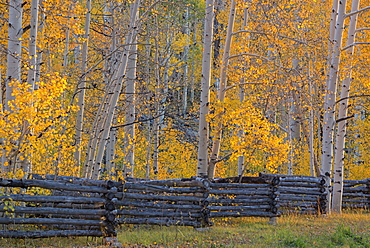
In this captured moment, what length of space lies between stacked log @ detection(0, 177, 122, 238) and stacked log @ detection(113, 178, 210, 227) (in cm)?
58

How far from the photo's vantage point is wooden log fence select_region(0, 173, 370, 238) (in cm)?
808

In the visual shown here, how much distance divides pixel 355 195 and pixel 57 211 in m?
11.5

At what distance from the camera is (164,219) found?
9.81 meters

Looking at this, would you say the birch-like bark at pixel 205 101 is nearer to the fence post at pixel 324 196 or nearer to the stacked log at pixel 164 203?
the stacked log at pixel 164 203

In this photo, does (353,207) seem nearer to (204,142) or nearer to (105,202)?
(204,142)

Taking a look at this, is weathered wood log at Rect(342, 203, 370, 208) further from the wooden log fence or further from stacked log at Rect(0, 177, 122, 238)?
stacked log at Rect(0, 177, 122, 238)

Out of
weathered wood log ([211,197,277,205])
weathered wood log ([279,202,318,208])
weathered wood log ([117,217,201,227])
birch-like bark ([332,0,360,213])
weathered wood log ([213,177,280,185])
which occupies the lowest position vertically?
weathered wood log ([117,217,201,227])

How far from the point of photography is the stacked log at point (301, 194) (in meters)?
12.8

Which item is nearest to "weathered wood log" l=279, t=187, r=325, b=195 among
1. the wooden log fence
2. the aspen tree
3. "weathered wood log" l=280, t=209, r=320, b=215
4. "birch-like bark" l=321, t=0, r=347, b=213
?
the wooden log fence

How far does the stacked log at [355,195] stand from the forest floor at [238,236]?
13.7 feet

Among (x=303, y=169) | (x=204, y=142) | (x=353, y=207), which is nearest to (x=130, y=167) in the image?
(x=204, y=142)

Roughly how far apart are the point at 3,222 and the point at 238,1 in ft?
26.3

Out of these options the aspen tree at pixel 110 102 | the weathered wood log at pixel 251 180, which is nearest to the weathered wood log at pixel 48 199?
the aspen tree at pixel 110 102

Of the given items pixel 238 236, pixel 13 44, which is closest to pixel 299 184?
pixel 238 236
